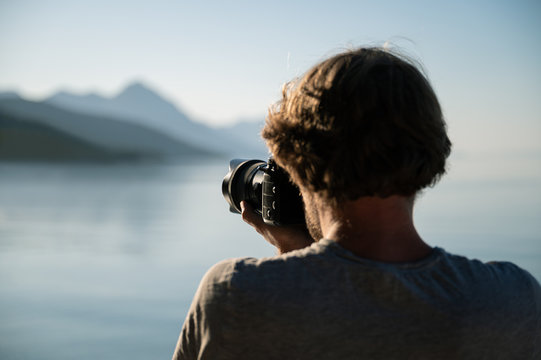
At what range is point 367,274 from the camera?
574mm

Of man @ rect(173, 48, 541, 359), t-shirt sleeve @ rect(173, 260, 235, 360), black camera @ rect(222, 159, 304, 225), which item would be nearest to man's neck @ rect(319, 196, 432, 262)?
man @ rect(173, 48, 541, 359)

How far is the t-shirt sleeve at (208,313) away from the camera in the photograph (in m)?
0.58

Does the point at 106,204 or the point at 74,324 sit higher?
the point at 106,204

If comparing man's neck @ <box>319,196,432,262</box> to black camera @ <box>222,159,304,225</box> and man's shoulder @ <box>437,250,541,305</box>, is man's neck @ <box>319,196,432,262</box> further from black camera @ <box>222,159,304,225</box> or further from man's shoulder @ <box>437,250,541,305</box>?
black camera @ <box>222,159,304,225</box>

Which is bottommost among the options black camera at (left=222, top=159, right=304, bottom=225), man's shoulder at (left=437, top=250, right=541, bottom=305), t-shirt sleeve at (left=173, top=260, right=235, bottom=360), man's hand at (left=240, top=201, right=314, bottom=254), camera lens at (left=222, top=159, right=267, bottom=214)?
man's shoulder at (left=437, top=250, right=541, bottom=305)

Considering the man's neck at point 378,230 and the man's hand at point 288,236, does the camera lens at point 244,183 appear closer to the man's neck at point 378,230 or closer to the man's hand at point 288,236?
the man's hand at point 288,236

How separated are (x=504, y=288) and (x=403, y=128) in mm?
199

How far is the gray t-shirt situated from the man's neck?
2cm

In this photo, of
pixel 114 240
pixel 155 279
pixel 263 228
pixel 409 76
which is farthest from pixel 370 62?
pixel 114 240

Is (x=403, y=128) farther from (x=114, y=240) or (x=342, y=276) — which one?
(x=114, y=240)

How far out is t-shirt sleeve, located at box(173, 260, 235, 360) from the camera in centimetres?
58

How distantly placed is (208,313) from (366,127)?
0.83 ft

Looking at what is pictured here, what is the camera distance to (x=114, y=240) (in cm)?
541

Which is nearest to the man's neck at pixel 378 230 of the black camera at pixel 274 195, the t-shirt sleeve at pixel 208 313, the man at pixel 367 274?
the man at pixel 367 274
